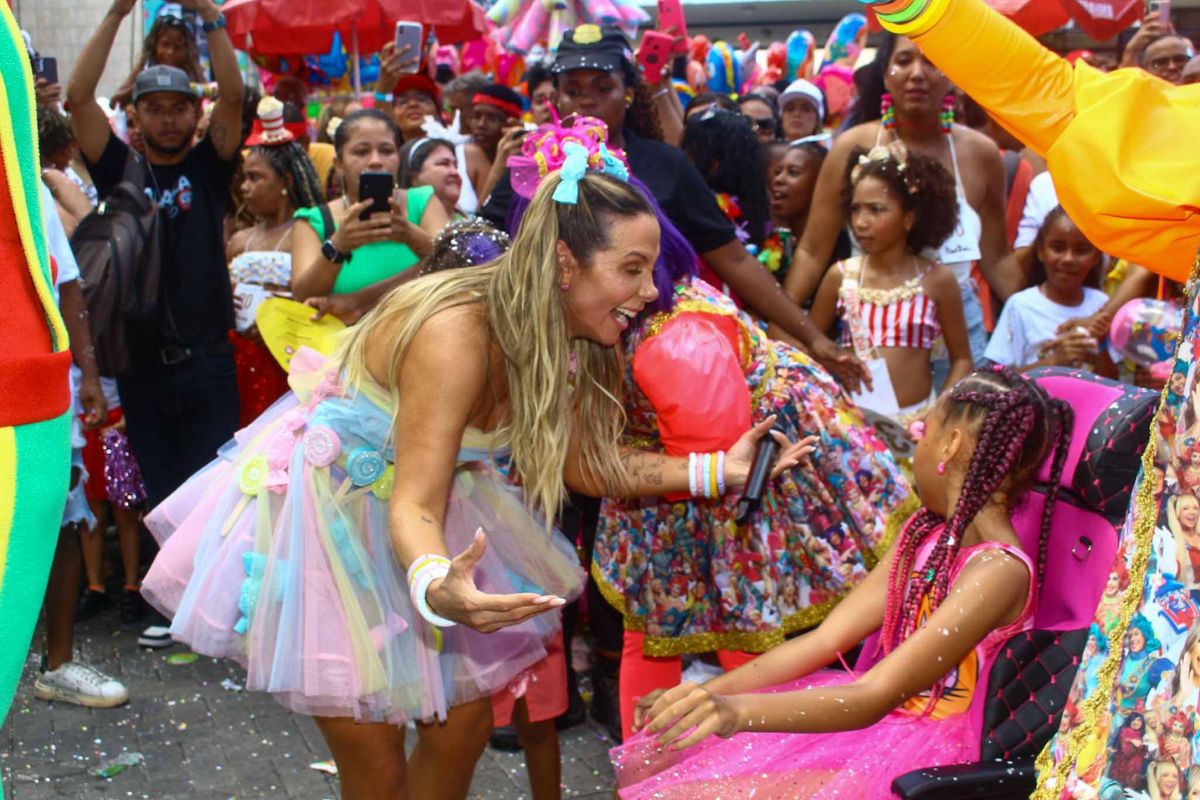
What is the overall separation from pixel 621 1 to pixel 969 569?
430 centimetres

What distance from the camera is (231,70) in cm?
465

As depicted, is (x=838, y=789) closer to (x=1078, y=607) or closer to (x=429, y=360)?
(x=1078, y=607)

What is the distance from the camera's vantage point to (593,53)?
418 centimetres

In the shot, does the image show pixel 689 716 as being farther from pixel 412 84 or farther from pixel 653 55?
pixel 412 84

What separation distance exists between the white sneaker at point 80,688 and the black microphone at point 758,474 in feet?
8.13

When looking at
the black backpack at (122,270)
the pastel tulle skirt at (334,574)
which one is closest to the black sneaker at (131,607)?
the black backpack at (122,270)

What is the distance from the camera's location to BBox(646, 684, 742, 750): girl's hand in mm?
2141

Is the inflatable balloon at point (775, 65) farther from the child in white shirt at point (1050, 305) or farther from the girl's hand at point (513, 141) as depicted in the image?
the girl's hand at point (513, 141)

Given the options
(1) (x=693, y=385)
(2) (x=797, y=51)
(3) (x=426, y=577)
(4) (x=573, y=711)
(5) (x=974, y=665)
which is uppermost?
(2) (x=797, y=51)

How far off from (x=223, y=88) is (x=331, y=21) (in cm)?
318

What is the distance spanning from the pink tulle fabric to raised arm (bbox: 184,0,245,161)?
3058mm

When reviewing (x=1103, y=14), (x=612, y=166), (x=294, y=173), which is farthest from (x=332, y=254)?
(x=1103, y=14)

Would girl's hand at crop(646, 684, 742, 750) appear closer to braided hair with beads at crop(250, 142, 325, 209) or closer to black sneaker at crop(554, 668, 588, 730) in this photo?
black sneaker at crop(554, 668, 588, 730)

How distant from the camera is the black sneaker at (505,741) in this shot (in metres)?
→ 4.01
